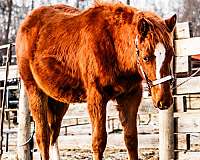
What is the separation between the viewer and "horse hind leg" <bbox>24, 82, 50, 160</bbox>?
16.6 feet

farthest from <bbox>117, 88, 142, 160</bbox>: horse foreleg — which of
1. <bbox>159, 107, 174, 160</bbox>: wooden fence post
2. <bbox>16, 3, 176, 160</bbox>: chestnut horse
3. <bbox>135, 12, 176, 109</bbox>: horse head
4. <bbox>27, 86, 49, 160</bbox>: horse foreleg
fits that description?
<bbox>159, 107, 174, 160</bbox>: wooden fence post

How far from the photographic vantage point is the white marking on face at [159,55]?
345 cm

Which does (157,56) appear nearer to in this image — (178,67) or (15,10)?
(178,67)

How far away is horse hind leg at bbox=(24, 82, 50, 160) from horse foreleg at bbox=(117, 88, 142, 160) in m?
1.20

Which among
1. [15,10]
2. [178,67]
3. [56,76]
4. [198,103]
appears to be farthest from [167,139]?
[15,10]

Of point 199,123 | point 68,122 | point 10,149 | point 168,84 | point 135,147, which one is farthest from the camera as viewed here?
point 68,122

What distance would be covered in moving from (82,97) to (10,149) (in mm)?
4755

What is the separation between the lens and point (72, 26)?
14.6ft

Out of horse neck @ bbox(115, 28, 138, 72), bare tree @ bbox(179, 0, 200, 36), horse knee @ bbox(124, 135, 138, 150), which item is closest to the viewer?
horse neck @ bbox(115, 28, 138, 72)

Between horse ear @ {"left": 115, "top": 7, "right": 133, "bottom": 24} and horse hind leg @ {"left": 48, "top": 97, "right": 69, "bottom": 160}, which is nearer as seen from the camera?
horse ear @ {"left": 115, "top": 7, "right": 133, "bottom": 24}

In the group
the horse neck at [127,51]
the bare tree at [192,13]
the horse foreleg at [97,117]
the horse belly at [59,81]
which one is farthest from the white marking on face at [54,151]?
the bare tree at [192,13]

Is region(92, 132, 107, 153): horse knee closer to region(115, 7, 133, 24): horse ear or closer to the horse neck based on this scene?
the horse neck

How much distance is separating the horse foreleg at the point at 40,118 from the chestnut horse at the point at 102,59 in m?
0.02

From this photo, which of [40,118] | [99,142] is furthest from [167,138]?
[99,142]
